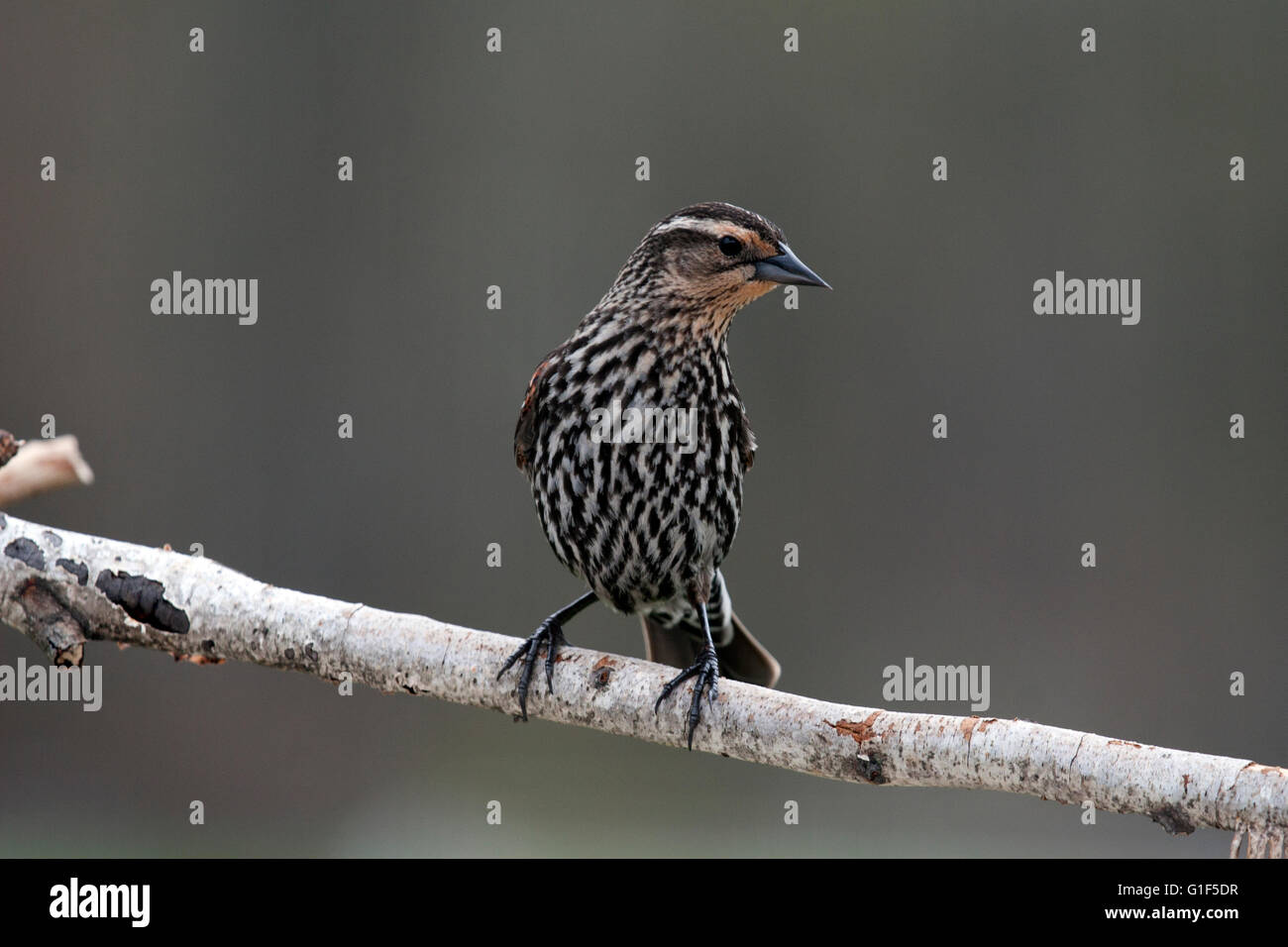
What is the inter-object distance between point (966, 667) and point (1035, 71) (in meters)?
3.99

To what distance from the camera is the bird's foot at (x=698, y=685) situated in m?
4.13

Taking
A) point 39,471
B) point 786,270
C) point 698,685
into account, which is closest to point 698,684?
point 698,685

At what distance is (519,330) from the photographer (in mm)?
9219

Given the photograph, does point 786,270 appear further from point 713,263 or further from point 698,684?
point 698,684

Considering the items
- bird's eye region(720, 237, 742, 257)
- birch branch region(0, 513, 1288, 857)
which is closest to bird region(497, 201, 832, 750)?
bird's eye region(720, 237, 742, 257)

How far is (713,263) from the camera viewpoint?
4.70 metres

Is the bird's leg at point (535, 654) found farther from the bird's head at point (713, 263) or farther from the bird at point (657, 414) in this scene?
the bird's head at point (713, 263)

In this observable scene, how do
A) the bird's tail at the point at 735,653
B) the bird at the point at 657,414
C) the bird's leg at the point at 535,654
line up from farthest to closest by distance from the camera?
the bird's tail at the point at 735,653 < the bird at the point at 657,414 < the bird's leg at the point at 535,654

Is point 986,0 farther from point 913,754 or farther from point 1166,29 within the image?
point 913,754

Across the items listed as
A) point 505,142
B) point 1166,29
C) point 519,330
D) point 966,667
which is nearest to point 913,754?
point 966,667

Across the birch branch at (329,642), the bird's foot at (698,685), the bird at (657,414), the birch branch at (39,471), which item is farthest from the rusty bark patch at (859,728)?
the birch branch at (39,471)

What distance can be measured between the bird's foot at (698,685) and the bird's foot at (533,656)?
1.32 feet

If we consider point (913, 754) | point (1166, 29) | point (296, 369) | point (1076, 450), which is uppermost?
point (1166, 29)

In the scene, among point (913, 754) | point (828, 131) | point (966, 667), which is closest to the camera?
point (913, 754)
